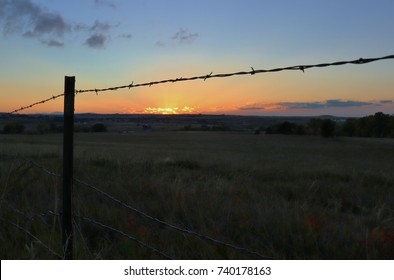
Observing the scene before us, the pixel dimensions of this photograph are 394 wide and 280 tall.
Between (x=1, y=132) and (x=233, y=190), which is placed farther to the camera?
(x=1, y=132)

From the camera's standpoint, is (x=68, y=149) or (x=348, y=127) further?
(x=348, y=127)

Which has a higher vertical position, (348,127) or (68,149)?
(68,149)

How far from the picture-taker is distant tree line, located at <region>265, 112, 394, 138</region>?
10768 centimetres

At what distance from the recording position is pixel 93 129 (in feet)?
380

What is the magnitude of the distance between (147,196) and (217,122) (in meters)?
135

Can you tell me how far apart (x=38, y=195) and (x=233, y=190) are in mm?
3213

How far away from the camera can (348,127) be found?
11938cm

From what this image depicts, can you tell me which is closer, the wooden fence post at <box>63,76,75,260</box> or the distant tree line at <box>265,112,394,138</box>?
the wooden fence post at <box>63,76,75,260</box>

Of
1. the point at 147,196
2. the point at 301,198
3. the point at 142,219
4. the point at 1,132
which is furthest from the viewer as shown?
the point at 1,132

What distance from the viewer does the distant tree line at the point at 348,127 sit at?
107681mm

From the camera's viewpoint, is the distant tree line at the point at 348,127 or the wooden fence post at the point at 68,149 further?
the distant tree line at the point at 348,127

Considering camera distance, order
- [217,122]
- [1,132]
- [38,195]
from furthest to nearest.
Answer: [217,122], [1,132], [38,195]
